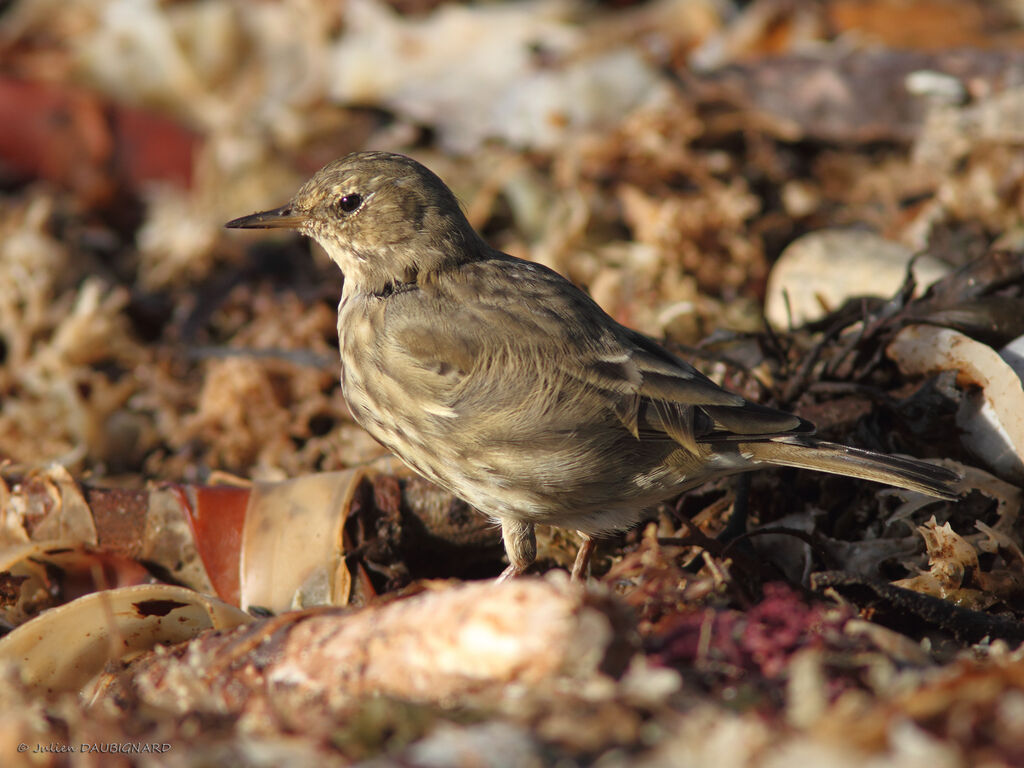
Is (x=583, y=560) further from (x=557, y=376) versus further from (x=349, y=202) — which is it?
(x=349, y=202)

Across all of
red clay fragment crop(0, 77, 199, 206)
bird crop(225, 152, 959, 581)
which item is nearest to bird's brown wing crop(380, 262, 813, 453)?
bird crop(225, 152, 959, 581)

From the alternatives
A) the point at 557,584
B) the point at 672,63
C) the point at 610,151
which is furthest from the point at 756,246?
the point at 557,584

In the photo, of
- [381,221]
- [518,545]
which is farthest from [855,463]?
[381,221]

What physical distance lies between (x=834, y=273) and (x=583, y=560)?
1870 mm

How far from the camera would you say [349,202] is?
3680mm

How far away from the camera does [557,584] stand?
7.04 ft

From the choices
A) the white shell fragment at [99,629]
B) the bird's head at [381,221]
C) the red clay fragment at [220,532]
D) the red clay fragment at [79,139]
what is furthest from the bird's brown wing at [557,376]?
the red clay fragment at [79,139]

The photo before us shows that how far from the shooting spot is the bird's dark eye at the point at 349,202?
3670 mm

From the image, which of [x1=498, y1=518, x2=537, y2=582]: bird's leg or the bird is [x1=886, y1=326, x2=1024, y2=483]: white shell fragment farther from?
[x1=498, y1=518, x2=537, y2=582]: bird's leg

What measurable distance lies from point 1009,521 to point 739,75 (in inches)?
132

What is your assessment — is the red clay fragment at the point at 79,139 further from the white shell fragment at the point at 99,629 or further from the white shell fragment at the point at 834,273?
the white shell fragment at the point at 99,629

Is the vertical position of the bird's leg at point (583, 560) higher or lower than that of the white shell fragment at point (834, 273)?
lower

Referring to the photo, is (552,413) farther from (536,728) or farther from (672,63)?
(672,63)

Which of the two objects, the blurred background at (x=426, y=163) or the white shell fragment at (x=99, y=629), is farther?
the blurred background at (x=426, y=163)
